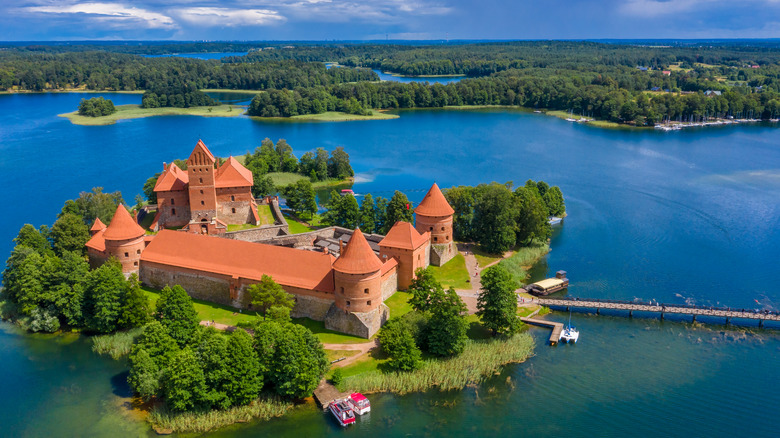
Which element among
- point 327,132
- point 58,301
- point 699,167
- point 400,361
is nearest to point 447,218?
point 400,361

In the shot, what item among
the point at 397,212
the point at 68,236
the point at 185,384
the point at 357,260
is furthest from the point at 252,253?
the point at 397,212

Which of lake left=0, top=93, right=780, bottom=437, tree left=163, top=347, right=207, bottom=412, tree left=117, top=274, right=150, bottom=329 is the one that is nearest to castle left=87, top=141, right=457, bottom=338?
tree left=117, top=274, right=150, bottom=329

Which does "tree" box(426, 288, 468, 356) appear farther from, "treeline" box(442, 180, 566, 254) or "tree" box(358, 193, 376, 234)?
"tree" box(358, 193, 376, 234)

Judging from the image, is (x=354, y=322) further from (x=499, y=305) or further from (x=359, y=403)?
(x=499, y=305)

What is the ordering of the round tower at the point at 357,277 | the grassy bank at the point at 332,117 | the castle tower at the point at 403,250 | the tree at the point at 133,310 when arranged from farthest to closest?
the grassy bank at the point at 332,117 < the castle tower at the point at 403,250 < the tree at the point at 133,310 < the round tower at the point at 357,277

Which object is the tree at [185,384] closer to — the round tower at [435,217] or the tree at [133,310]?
the tree at [133,310]

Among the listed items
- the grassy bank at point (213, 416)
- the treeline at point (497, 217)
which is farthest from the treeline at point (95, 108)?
the grassy bank at point (213, 416)
